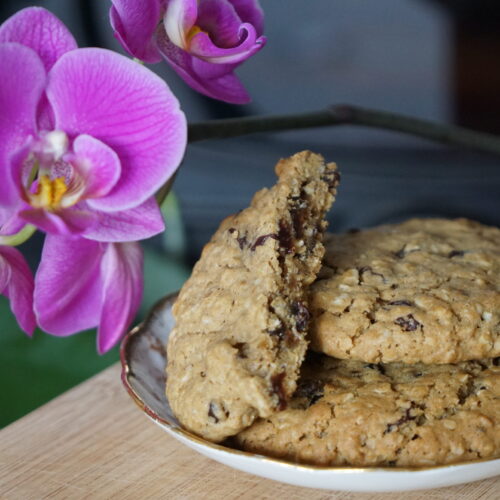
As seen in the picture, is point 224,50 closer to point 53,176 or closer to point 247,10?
point 247,10

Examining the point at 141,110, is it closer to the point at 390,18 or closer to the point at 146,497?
the point at 146,497

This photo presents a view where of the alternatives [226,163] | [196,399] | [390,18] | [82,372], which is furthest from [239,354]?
[390,18]

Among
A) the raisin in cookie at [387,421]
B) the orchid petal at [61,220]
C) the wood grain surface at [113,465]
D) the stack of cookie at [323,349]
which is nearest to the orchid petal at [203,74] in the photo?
the stack of cookie at [323,349]

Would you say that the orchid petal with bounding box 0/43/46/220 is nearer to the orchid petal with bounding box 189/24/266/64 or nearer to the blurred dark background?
the orchid petal with bounding box 189/24/266/64

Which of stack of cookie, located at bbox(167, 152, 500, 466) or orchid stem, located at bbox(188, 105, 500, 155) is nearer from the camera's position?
stack of cookie, located at bbox(167, 152, 500, 466)

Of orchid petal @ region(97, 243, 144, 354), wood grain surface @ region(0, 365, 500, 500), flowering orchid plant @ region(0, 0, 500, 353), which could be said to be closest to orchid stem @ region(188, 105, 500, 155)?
flowering orchid plant @ region(0, 0, 500, 353)

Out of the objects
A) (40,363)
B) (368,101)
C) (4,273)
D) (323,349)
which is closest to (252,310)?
(323,349)

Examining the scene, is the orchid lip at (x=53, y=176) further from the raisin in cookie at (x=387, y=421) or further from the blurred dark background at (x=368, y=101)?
the blurred dark background at (x=368, y=101)
